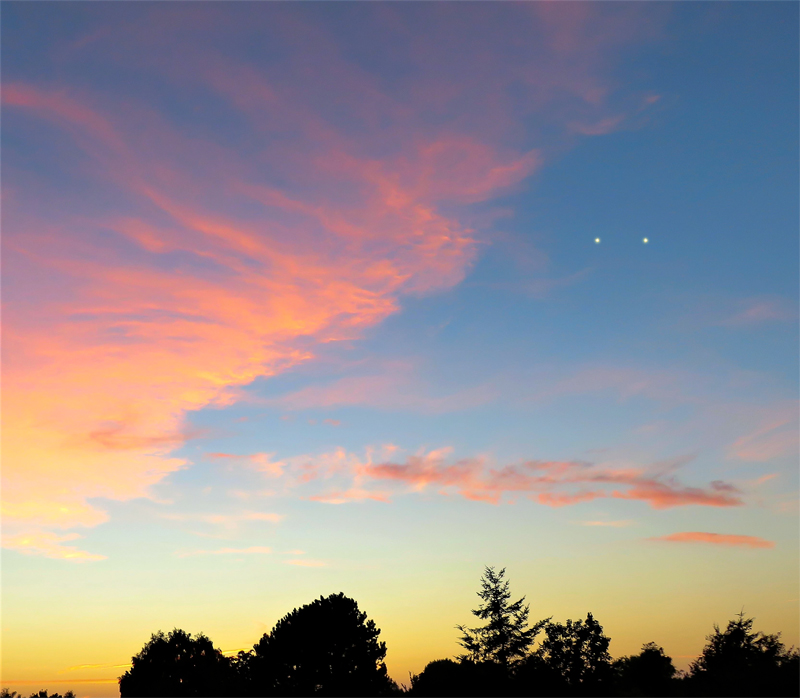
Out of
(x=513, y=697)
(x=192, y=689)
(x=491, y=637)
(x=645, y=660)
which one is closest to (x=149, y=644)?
(x=192, y=689)

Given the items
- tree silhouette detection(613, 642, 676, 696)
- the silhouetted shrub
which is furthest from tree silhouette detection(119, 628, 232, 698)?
tree silhouette detection(613, 642, 676, 696)

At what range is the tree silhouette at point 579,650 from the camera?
126 m

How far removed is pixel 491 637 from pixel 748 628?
142ft

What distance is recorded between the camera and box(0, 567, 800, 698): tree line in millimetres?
84875

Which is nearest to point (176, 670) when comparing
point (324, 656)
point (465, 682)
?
point (324, 656)

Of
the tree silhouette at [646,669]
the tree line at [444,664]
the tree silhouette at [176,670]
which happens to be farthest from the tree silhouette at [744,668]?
the tree silhouette at [176,670]

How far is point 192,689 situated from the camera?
11938 centimetres

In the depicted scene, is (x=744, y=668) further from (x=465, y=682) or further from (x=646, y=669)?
(x=646, y=669)

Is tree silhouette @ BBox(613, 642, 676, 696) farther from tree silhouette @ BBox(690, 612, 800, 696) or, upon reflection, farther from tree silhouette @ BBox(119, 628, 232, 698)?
tree silhouette @ BBox(119, 628, 232, 698)

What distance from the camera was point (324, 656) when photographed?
332 ft

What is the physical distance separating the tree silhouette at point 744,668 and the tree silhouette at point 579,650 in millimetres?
32717

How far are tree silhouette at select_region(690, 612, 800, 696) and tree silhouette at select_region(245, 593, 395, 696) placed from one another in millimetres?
48681

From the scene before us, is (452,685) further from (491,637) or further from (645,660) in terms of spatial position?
(645,660)

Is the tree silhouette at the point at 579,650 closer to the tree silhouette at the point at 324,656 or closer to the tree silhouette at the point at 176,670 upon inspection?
the tree silhouette at the point at 324,656
